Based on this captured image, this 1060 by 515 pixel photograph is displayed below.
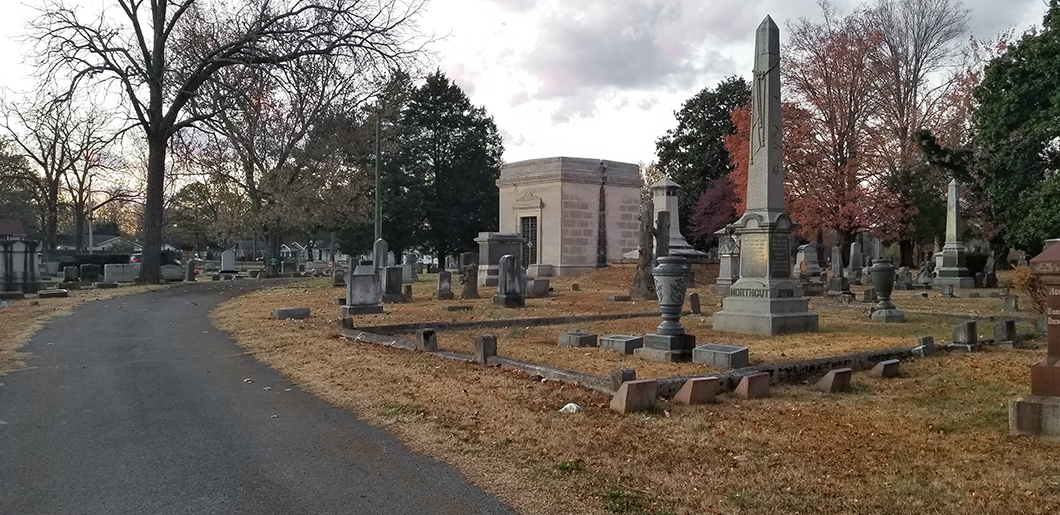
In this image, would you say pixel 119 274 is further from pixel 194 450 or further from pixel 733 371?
pixel 733 371

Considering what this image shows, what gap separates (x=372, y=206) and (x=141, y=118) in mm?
15743

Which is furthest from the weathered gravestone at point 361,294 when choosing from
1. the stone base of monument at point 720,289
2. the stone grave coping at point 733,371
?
the stone base of monument at point 720,289

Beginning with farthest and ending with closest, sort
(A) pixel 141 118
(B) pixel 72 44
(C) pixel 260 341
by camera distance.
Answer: (A) pixel 141 118 → (B) pixel 72 44 → (C) pixel 260 341

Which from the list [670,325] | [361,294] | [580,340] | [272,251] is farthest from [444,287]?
[272,251]

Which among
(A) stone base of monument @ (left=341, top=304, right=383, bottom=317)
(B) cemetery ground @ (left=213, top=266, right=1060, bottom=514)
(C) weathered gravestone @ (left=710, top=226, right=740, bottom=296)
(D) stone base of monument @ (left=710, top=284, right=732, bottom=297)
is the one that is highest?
(C) weathered gravestone @ (left=710, top=226, right=740, bottom=296)

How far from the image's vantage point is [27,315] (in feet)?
47.6

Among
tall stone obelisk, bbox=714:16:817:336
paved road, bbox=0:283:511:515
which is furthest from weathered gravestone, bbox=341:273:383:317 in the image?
tall stone obelisk, bbox=714:16:817:336

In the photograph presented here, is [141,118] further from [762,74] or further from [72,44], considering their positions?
[762,74]

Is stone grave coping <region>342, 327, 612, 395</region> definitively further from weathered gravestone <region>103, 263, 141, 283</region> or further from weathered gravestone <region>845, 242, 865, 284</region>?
weathered gravestone <region>845, 242, 865, 284</region>

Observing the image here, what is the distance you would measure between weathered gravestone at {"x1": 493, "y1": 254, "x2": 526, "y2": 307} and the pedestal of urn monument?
1233cm

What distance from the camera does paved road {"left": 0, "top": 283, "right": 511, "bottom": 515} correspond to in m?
4.03

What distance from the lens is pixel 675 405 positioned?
6.11 metres

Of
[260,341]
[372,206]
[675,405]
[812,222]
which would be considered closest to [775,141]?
[675,405]

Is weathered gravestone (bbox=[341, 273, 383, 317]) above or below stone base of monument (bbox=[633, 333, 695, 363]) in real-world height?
above
